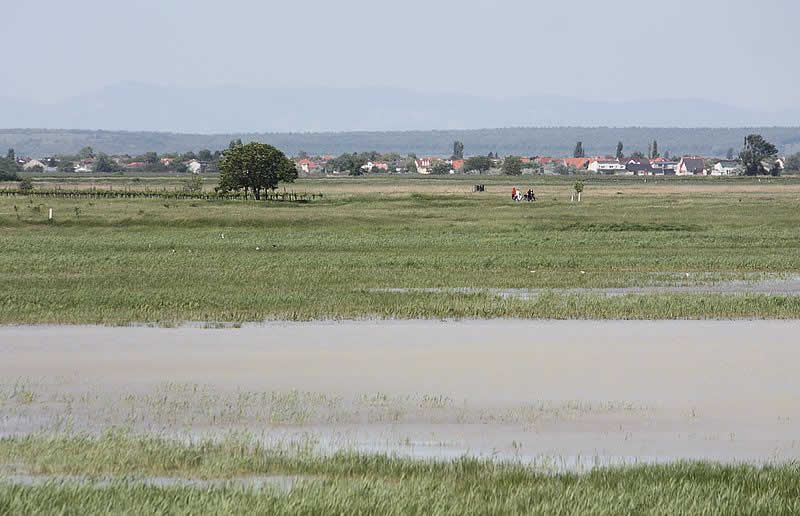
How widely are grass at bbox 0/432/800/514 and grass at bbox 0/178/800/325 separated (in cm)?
1273

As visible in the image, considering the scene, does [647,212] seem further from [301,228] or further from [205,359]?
[205,359]

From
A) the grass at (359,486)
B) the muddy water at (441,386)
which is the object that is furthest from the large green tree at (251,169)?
the grass at (359,486)

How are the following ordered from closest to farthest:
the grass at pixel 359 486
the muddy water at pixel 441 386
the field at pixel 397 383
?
the grass at pixel 359 486, the field at pixel 397 383, the muddy water at pixel 441 386

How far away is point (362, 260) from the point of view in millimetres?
42281

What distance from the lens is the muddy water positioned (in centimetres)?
→ 1595

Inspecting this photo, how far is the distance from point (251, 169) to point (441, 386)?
8146 cm

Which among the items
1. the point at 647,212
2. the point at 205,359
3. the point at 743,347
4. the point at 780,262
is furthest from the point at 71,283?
the point at 647,212

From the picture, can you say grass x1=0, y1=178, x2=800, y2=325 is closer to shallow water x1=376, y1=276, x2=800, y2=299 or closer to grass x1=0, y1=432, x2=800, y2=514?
shallow water x1=376, y1=276, x2=800, y2=299

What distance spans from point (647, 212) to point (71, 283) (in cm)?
5248

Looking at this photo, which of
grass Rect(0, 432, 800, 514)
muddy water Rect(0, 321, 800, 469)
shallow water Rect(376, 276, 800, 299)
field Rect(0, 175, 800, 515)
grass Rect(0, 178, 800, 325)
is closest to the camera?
grass Rect(0, 432, 800, 514)

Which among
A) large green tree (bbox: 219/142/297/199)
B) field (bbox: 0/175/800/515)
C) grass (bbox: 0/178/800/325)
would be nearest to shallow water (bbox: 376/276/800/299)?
field (bbox: 0/175/800/515)

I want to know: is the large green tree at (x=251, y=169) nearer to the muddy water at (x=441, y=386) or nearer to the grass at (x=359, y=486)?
the muddy water at (x=441, y=386)

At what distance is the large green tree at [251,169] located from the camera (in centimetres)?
9956

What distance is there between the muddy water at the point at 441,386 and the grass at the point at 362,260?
6.69ft
